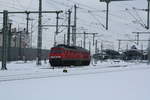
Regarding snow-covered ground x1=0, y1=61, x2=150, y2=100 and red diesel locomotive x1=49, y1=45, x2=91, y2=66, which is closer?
snow-covered ground x1=0, y1=61, x2=150, y2=100

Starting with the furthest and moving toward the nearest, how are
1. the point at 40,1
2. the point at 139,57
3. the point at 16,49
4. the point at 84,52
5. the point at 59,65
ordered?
the point at 139,57, the point at 16,49, the point at 84,52, the point at 59,65, the point at 40,1

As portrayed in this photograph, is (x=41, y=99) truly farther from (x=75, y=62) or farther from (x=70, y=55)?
(x=75, y=62)

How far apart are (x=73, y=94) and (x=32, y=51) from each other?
59.5m

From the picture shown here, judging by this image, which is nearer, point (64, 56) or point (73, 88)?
point (73, 88)

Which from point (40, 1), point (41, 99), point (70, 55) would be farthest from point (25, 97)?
point (70, 55)

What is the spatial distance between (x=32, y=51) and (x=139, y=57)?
34170mm

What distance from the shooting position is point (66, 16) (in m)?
42.6

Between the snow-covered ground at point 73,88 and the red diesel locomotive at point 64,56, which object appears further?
the red diesel locomotive at point 64,56

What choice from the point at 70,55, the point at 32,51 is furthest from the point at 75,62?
the point at 32,51

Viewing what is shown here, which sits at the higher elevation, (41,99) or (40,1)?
(40,1)

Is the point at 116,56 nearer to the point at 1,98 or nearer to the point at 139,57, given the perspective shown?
the point at 139,57

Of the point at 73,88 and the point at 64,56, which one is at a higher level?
the point at 64,56

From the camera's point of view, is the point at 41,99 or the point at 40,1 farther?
the point at 40,1

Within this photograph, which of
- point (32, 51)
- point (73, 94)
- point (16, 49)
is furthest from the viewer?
point (32, 51)
